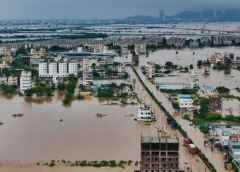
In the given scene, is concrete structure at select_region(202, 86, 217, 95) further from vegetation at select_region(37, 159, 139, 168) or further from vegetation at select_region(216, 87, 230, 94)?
vegetation at select_region(37, 159, 139, 168)

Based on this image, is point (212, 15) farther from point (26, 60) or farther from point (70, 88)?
point (70, 88)

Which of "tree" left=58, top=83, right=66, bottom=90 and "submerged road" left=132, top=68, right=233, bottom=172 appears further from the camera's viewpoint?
"tree" left=58, top=83, right=66, bottom=90

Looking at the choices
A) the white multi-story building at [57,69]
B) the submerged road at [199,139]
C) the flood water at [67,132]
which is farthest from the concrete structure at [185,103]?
the white multi-story building at [57,69]

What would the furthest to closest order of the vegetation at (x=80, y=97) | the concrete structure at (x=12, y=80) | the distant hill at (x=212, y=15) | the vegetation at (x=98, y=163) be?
1. the distant hill at (x=212, y=15)
2. the concrete structure at (x=12, y=80)
3. the vegetation at (x=80, y=97)
4. the vegetation at (x=98, y=163)

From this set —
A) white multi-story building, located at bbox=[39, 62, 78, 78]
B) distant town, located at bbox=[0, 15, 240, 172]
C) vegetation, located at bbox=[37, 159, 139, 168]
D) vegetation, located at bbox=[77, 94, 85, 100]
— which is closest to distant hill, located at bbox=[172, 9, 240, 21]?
distant town, located at bbox=[0, 15, 240, 172]

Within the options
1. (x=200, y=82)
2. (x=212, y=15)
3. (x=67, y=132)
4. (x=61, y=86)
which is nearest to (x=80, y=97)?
(x=61, y=86)

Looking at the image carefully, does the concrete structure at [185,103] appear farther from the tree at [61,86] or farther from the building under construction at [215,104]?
the tree at [61,86]
